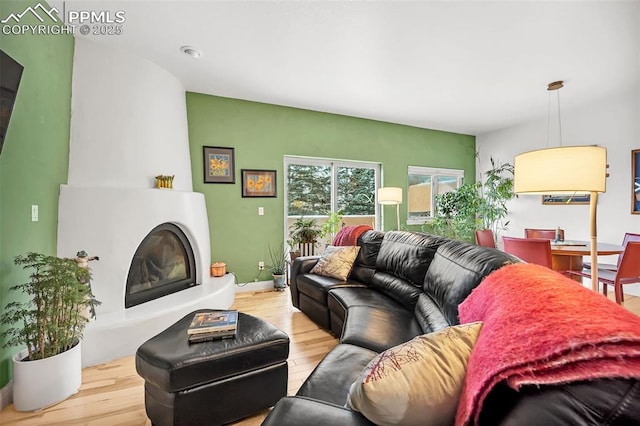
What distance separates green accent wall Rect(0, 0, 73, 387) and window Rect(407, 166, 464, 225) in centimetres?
488

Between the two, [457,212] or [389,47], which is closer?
[389,47]

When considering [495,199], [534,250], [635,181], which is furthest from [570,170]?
[495,199]

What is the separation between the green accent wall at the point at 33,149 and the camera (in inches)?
68.5

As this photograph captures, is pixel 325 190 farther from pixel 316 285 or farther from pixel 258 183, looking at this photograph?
pixel 316 285

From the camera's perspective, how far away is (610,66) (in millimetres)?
3082

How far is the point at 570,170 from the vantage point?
1.28m

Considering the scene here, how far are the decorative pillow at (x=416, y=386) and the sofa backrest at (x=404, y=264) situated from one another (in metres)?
1.33

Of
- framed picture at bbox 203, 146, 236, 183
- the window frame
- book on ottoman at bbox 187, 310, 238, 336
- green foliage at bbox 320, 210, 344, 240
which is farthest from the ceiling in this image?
book on ottoman at bbox 187, 310, 238, 336

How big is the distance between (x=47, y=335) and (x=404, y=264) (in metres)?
2.47

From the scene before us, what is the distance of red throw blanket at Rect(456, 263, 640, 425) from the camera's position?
51 centimetres

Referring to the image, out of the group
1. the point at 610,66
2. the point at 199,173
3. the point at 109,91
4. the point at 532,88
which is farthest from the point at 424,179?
the point at 109,91

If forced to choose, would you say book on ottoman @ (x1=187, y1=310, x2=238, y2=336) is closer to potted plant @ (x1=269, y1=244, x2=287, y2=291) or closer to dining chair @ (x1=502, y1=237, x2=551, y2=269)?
potted plant @ (x1=269, y1=244, x2=287, y2=291)

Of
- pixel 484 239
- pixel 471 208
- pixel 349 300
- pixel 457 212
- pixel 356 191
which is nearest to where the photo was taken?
pixel 349 300

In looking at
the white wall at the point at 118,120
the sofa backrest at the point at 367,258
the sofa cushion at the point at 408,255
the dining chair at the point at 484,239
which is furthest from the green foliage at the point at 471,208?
the white wall at the point at 118,120
